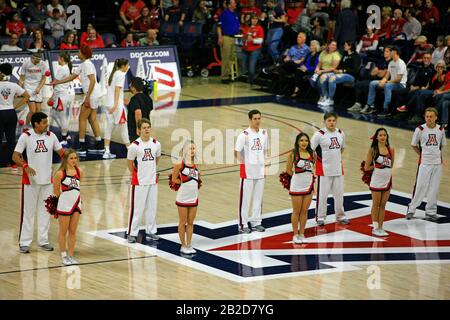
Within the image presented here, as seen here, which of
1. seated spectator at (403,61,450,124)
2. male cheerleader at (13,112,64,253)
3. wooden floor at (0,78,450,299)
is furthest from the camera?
seated spectator at (403,61,450,124)

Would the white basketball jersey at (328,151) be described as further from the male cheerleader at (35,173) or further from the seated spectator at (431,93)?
the seated spectator at (431,93)

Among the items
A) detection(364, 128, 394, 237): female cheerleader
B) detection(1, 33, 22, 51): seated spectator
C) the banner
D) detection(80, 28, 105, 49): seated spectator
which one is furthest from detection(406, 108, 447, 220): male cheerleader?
detection(1, 33, 22, 51): seated spectator

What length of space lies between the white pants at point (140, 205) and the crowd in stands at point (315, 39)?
10.3 meters

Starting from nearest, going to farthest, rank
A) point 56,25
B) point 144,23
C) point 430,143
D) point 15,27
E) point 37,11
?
point 430,143
point 15,27
point 56,25
point 37,11
point 144,23

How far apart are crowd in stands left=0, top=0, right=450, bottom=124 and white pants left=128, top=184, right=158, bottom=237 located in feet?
33.8

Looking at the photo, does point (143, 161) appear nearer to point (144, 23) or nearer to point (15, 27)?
point (15, 27)

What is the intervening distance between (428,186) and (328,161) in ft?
5.96

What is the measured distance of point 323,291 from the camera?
11875 mm

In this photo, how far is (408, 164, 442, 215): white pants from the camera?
15281mm

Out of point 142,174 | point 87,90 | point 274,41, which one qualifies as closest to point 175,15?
point 274,41

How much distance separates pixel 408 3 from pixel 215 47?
19.0 feet

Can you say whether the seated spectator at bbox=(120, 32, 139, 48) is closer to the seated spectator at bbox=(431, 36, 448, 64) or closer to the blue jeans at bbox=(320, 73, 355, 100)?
the blue jeans at bbox=(320, 73, 355, 100)

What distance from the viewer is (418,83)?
2303 cm

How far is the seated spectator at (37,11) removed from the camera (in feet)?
94.4
